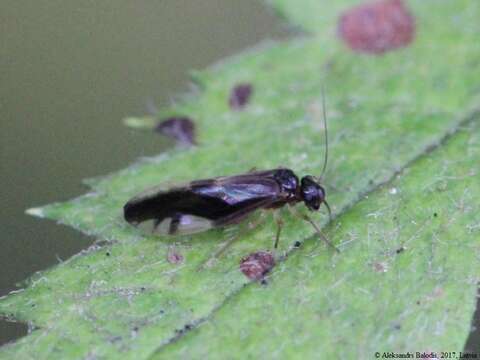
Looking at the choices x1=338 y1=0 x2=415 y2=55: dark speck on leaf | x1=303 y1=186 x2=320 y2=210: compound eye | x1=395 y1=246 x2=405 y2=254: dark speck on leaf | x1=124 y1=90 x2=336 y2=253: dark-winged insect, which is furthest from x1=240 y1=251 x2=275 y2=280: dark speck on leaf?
x1=338 y1=0 x2=415 y2=55: dark speck on leaf

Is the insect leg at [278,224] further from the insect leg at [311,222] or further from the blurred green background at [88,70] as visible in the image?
the blurred green background at [88,70]

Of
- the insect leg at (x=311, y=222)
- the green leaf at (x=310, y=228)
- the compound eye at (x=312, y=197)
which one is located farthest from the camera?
the compound eye at (x=312, y=197)

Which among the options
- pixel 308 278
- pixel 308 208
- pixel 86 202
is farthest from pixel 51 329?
pixel 308 208

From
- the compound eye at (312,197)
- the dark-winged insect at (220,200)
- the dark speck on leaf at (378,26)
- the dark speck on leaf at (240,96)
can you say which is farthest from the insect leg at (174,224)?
the dark speck on leaf at (378,26)

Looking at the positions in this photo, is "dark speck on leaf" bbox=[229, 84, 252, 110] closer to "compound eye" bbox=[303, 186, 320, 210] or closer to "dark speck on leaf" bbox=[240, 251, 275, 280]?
"compound eye" bbox=[303, 186, 320, 210]

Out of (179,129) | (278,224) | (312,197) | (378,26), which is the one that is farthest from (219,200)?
(378,26)

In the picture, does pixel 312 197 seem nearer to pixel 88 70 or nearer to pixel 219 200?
pixel 219 200

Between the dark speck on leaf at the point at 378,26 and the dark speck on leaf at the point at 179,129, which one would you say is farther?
the dark speck on leaf at the point at 378,26

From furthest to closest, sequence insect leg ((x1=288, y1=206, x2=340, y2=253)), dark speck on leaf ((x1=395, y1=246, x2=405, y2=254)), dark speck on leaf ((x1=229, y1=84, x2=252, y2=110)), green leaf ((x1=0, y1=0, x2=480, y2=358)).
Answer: dark speck on leaf ((x1=229, y1=84, x2=252, y2=110))
insect leg ((x1=288, y1=206, x2=340, y2=253))
dark speck on leaf ((x1=395, y1=246, x2=405, y2=254))
green leaf ((x1=0, y1=0, x2=480, y2=358))
